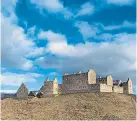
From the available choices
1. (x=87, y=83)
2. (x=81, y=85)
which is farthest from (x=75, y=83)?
(x=87, y=83)

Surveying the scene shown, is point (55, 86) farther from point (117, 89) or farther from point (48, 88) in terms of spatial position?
point (117, 89)

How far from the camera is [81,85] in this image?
92.9 meters

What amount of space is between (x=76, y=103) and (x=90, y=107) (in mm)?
4235

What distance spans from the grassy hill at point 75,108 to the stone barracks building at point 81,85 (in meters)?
5.33

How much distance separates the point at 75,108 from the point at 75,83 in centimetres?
1893

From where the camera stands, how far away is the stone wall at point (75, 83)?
92488 mm

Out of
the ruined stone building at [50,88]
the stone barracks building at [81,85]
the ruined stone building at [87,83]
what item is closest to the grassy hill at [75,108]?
the ruined stone building at [87,83]

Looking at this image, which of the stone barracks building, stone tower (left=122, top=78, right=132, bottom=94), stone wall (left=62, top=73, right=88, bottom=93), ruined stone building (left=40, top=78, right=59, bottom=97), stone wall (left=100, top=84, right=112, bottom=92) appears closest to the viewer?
stone wall (left=100, top=84, right=112, bottom=92)

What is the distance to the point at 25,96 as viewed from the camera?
97.3m

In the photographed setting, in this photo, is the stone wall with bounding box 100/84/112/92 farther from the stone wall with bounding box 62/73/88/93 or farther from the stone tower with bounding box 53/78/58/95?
the stone tower with bounding box 53/78/58/95

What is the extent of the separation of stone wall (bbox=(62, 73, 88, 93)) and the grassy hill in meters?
6.33

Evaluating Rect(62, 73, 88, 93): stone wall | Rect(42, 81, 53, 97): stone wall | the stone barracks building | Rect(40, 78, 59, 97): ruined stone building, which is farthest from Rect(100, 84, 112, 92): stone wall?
Rect(42, 81, 53, 97): stone wall

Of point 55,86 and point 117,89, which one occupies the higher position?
point 55,86

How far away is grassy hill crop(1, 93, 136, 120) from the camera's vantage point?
71.4m
